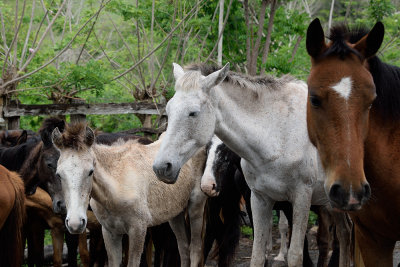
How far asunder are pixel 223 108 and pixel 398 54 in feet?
33.2

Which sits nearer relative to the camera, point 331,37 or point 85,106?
point 331,37

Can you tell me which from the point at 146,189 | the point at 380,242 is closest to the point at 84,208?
the point at 146,189

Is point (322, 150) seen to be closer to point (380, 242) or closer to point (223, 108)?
point (380, 242)

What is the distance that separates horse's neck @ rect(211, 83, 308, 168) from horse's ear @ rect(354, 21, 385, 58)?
7.00 ft

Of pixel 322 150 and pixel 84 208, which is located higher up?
pixel 322 150

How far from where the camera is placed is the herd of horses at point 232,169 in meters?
3.22

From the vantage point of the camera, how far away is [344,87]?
3143 mm

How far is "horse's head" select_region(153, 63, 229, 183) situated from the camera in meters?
4.84

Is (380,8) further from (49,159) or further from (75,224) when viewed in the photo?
(75,224)

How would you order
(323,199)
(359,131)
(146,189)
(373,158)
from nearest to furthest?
(359,131) < (373,158) < (323,199) < (146,189)

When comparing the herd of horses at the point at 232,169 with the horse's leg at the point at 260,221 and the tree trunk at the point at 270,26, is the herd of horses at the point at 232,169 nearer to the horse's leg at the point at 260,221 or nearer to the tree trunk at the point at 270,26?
the horse's leg at the point at 260,221

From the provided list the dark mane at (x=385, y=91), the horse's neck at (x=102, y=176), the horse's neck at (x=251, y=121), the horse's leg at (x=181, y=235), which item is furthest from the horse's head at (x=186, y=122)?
the horse's leg at (x=181, y=235)

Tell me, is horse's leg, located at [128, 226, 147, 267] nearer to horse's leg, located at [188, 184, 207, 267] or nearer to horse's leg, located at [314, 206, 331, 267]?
horse's leg, located at [188, 184, 207, 267]

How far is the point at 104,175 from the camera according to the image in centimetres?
629
